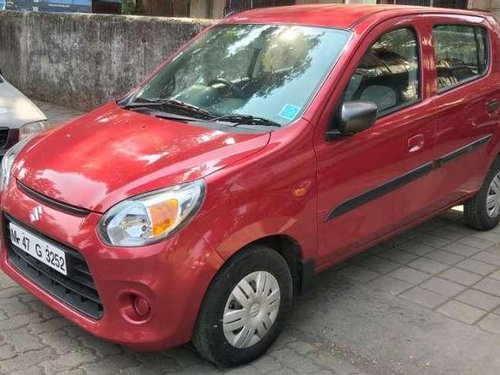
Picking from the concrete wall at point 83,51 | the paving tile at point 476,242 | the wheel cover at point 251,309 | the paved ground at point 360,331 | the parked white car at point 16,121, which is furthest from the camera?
the concrete wall at point 83,51

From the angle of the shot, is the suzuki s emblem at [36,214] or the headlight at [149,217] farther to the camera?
the suzuki s emblem at [36,214]

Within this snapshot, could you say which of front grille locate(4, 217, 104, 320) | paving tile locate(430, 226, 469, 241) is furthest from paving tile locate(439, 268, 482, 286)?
front grille locate(4, 217, 104, 320)

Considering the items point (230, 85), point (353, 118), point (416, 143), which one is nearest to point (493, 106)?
point (416, 143)

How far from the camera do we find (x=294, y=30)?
3.78 meters

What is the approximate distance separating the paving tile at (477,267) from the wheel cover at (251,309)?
1864 millimetres

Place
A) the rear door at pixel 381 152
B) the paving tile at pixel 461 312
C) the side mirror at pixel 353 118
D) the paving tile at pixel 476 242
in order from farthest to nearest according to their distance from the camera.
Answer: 1. the paving tile at pixel 476 242
2. the paving tile at pixel 461 312
3. the rear door at pixel 381 152
4. the side mirror at pixel 353 118

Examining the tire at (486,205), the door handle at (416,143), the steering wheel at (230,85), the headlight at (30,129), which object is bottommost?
the tire at (486,205)

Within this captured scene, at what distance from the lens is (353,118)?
3271mm

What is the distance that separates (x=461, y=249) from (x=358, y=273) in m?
1.03

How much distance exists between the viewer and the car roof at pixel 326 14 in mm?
3723

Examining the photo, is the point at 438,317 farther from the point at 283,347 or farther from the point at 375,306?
the point at 283,347

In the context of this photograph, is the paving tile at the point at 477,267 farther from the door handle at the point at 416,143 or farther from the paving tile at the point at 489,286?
the door handle at the point at 416,143

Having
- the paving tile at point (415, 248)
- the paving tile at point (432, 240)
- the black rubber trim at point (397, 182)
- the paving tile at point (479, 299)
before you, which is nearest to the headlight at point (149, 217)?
the black rubber trim at point (397, 182)

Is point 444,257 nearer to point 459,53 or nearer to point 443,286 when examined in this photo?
point 443,286
